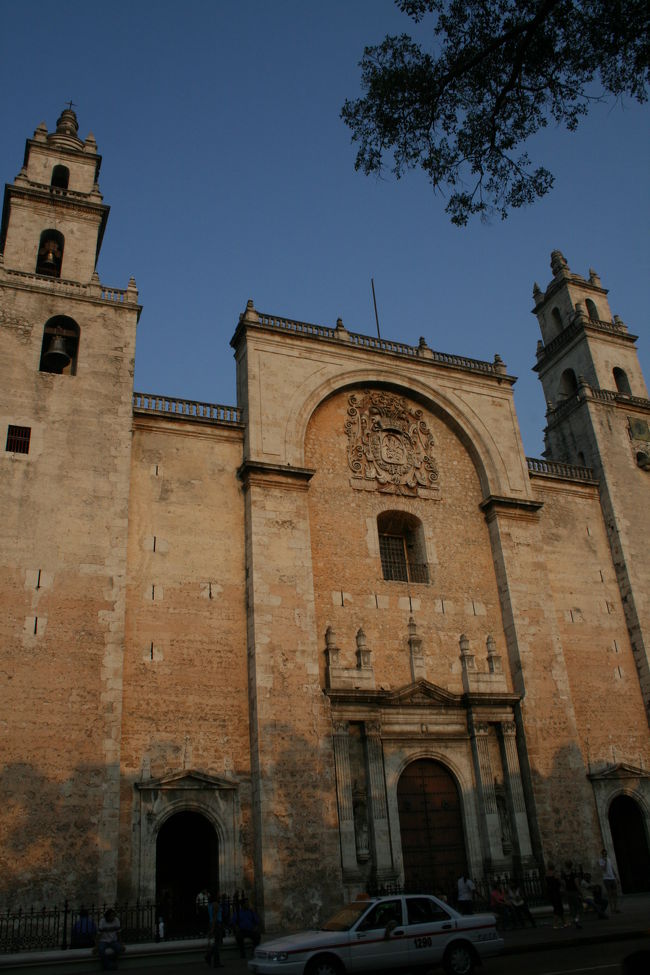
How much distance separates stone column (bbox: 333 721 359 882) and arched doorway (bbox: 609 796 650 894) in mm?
8390

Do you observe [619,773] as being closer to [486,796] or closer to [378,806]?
[486,796]

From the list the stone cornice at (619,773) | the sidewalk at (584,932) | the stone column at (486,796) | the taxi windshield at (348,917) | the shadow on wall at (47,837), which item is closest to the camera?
the taxi windshield at (348,917)

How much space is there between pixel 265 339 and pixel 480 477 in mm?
7691

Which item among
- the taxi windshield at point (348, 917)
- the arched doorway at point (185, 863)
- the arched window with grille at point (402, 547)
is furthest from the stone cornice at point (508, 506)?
the taxi windshield at point (348, 917)

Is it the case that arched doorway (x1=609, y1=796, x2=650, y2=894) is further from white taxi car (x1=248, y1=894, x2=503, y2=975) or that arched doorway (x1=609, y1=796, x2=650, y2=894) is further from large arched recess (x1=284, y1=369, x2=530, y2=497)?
white taxi car (x1=248, y1=894, x2=503, y2=975)

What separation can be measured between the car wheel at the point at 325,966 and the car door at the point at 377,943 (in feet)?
0.47

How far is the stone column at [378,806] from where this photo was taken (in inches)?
703

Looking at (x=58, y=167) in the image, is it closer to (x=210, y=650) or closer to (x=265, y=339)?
(x=265, y=339)

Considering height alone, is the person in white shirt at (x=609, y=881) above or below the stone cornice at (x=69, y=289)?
below

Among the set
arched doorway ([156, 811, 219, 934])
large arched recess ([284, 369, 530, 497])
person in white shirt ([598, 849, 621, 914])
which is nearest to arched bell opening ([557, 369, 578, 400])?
large arched recess ([284, 369, 530, 497])

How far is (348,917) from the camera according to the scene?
11.1 metres

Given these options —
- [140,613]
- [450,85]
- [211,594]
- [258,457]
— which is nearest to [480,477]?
[258,457]

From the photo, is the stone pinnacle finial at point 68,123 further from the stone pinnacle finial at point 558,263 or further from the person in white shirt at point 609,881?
the person in white shirt at point 609,881

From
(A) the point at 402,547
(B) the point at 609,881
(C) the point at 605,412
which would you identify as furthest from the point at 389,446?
(B) the point at 609,881
